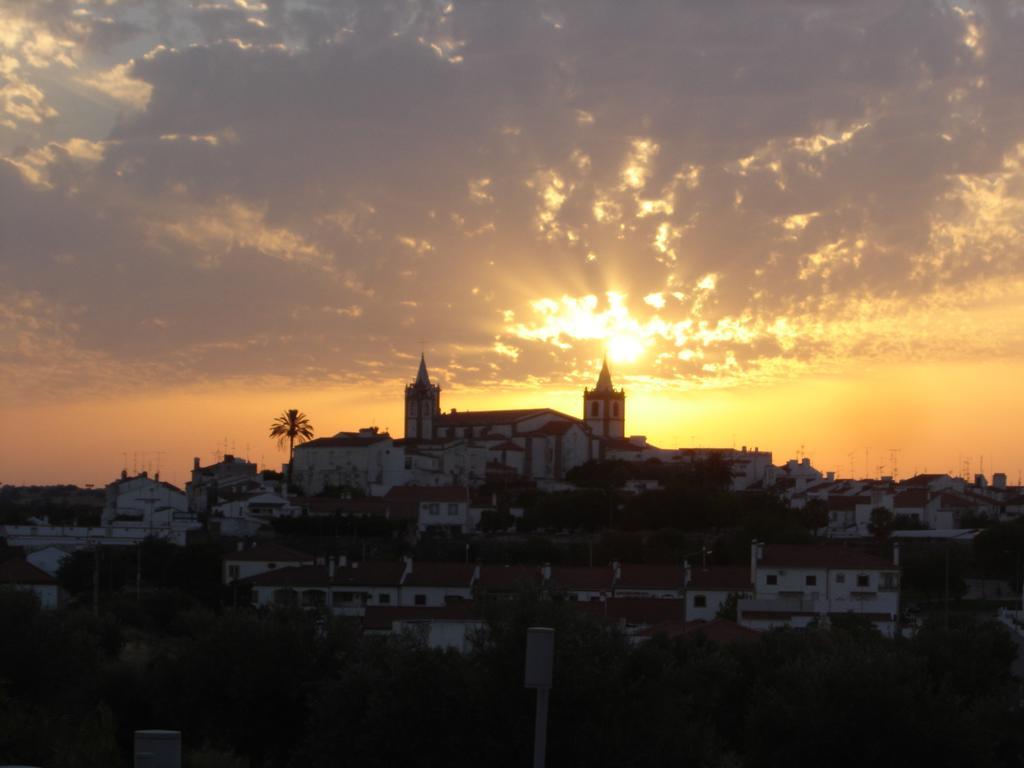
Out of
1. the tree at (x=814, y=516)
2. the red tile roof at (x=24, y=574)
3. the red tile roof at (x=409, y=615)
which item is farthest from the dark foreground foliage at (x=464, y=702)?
the tree at (x=814, y=516)

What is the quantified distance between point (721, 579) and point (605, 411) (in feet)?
298

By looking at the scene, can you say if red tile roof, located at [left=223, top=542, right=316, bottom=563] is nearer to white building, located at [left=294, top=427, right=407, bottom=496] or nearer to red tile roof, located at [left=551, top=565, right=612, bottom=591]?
red tile roof, located at [left=551, top=565, right=612, bottom=591]

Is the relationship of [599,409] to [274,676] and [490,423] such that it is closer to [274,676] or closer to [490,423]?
[490,423]

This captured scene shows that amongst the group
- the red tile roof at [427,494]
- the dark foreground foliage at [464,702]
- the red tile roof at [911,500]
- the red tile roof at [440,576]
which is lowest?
the dark foreground foliage at [464,702]

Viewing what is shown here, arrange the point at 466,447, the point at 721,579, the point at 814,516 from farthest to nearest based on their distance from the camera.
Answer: the point at 466,447, the point at 814,516, the point at 721,579

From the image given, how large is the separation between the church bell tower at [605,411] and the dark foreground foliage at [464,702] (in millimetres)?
112657

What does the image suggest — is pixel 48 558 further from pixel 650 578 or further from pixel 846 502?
pixel 846 502

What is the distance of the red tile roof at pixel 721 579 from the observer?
57.3 meters

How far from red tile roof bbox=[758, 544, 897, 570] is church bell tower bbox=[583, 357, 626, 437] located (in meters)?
86.5

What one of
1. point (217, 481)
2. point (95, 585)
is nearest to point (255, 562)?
point (95, 585)

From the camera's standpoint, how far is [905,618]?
6056 cm

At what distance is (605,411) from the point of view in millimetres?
149000

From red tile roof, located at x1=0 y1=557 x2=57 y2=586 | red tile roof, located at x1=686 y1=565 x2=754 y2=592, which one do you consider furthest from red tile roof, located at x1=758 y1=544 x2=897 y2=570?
red tile roof, located at x1=0 y1=557 x2=57 y2=586

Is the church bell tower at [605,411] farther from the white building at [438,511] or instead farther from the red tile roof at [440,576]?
the red tile roof at [440,576]
